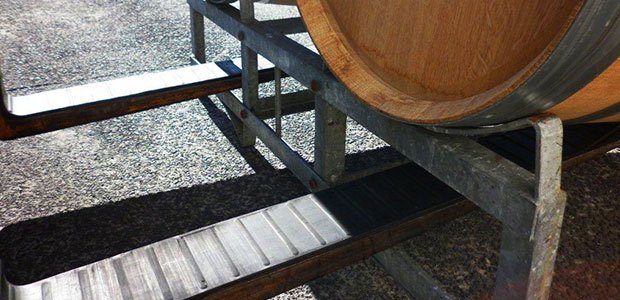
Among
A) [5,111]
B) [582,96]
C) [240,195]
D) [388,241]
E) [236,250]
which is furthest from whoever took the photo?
[240,195]

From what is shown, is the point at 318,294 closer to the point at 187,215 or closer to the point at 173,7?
the point at 187,215

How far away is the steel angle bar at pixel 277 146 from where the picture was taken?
231 cm

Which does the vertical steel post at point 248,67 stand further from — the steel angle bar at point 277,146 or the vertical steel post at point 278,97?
the vertical steel post at point 278,97

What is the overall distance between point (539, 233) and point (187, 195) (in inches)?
66.8

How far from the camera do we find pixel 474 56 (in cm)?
123

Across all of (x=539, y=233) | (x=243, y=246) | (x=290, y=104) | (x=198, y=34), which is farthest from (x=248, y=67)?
(x=539, y=233)

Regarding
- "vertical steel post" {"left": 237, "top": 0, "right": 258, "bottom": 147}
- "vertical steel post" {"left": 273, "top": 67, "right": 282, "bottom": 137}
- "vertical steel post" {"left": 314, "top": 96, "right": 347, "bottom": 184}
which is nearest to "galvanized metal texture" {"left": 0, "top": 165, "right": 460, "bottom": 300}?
"vertical steel post" {"left": 314, "top": 96, "right": 347, "bottom": 184}

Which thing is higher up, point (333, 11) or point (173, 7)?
point (333, 11)

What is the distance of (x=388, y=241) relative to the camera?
1.65 m

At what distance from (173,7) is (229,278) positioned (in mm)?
4613

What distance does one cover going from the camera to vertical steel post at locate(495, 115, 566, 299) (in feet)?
3.74

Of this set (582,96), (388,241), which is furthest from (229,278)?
(582,96)

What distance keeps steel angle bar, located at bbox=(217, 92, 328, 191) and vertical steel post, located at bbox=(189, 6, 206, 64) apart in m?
0.64

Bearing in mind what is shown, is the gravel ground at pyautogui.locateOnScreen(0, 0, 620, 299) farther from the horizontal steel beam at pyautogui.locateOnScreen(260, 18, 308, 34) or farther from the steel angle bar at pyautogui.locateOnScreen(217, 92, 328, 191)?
the horizontal steel beam at pyautogui.locateOnScreen(260, 18, 308, 34)
